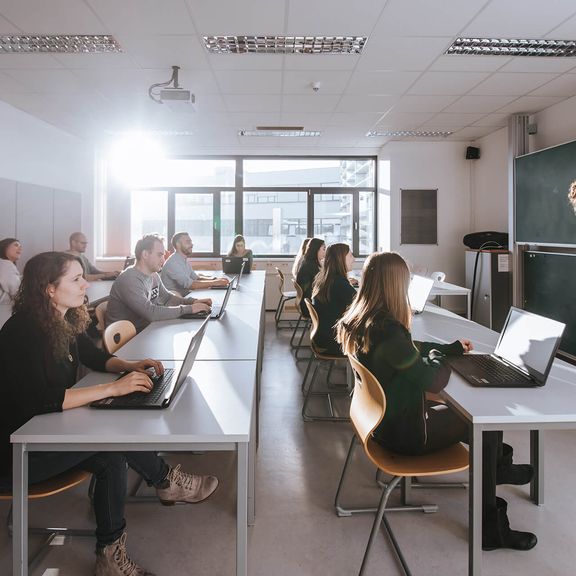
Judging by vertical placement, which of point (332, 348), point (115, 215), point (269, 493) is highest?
point (115, 215)

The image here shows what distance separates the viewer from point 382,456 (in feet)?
5.64

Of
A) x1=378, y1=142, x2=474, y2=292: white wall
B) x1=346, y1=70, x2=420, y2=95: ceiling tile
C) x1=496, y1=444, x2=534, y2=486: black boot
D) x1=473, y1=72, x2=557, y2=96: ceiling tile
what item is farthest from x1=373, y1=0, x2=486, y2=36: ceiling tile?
x1=378, y1=142, x2=474, y2=292: white wall

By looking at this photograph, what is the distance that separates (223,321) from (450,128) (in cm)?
491

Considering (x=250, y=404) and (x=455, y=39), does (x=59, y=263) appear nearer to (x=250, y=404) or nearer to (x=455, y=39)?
(x=250, y=404)

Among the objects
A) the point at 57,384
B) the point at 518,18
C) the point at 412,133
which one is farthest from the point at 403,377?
the point at 412,133

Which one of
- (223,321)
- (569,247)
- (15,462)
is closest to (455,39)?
(569,247)

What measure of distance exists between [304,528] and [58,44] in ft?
12.9

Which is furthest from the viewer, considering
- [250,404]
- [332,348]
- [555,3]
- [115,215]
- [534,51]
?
[115,215]

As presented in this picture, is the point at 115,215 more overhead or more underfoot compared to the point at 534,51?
more underfoot

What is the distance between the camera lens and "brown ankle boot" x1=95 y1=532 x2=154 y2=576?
63.7 inches

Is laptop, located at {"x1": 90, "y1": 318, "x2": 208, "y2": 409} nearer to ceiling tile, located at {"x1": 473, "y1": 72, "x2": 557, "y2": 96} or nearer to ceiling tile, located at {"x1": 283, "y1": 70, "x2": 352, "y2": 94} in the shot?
ceiling tile, located at {"x1": 283, "y1": 70, "x2": 352, "y2": 94}

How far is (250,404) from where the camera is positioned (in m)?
1.55

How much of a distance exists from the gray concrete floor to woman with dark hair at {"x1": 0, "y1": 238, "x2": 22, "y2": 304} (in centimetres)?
235

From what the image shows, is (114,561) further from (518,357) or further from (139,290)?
(518,357)
